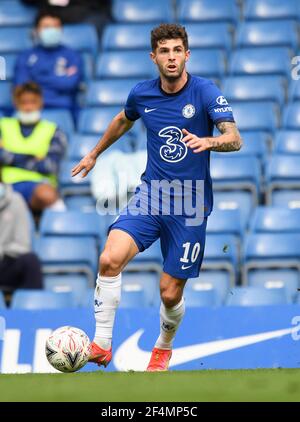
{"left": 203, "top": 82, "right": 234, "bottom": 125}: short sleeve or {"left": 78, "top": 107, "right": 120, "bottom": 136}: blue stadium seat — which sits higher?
{"left": 78, "top": 107, "right": 120, "bottom": 136}: blue stadium seat

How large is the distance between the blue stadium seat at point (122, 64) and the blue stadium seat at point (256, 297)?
4.37 m

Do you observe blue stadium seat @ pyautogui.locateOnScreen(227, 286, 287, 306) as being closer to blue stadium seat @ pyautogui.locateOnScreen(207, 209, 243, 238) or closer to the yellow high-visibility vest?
blue stadium seat @ pyautogui.locateOnScreen(207, 209, 243, 238)

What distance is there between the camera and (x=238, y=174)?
42.0ft

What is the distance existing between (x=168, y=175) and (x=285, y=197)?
405cm

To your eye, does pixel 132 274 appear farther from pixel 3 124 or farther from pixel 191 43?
pixel 191 43

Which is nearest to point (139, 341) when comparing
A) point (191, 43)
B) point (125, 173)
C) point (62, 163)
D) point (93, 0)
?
point (125, 173)

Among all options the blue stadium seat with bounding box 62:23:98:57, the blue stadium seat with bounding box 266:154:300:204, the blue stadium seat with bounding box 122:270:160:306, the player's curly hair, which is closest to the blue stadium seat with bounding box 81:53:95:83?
the blue stadium seat with bounding box 62:23:98:57

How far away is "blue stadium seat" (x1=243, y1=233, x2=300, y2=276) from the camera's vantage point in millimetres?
11852

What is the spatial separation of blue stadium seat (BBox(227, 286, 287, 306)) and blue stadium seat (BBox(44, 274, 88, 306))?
67.5 inches

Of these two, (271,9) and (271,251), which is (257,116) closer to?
(271,9)

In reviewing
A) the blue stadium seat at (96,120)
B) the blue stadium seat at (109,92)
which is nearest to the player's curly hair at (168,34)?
the blue stadium seat at (96,120)

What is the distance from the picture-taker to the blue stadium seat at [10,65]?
14945 mm

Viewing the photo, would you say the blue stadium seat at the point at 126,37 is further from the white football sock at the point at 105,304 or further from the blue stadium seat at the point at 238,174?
the white football sock at the point at 105,304

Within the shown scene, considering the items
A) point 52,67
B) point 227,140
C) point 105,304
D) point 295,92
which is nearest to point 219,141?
point 227,140
